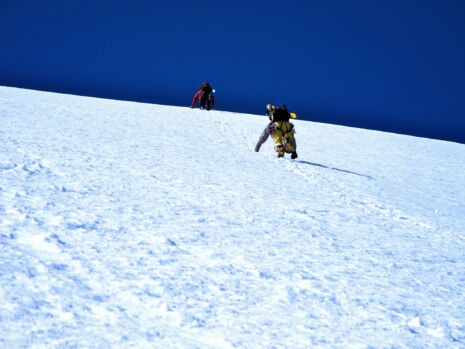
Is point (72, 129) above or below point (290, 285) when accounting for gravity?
above

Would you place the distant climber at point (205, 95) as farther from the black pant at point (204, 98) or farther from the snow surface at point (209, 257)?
the snow surface at point (209, 257)

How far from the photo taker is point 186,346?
70.7 inches

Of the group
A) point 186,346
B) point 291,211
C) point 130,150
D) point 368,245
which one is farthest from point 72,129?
Answer: point 186,346

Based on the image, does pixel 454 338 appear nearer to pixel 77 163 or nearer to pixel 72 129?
pixel 77 163

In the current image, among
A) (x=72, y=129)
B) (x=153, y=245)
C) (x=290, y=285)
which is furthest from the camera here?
(x=72, y=129)

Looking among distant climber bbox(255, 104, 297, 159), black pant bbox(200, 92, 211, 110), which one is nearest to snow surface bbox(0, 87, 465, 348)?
distant climber bbox(255, 104, 297, 159)

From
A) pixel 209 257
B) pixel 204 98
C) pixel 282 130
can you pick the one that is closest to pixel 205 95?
pixel 204 98

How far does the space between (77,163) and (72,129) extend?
306 cm

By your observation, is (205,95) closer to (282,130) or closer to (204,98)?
(204,98)

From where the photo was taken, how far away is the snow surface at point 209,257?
6.34 feet

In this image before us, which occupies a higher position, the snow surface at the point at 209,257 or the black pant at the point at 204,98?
the black pant at the point at 204,98

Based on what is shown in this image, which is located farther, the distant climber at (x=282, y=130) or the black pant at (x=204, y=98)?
the black pant at (x=204, y=98)

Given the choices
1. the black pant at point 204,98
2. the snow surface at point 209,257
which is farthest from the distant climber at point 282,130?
the black pant at point 204,98

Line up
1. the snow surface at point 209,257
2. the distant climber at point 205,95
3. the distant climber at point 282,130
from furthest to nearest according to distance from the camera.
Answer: the distant climber at point 205,95, the distant climber at point 282,130, the snow surface at point 209,257
